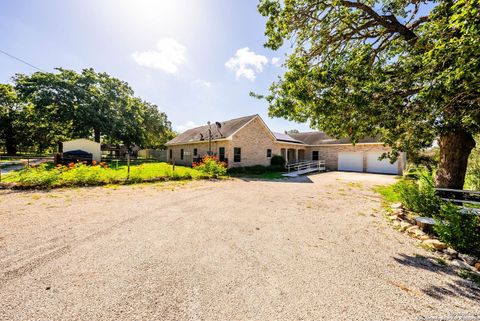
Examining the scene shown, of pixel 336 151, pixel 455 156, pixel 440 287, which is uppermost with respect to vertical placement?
pixel 336 151

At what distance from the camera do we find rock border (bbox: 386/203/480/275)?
11.6 ft

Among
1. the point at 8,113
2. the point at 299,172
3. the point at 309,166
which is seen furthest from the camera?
the point at 8,113

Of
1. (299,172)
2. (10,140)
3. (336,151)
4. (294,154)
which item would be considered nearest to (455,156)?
(299,172)

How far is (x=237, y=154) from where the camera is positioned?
740 inches

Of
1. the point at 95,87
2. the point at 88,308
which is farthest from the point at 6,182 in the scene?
the point at 95,87

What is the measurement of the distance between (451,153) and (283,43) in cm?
647

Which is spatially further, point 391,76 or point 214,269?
point 391,76

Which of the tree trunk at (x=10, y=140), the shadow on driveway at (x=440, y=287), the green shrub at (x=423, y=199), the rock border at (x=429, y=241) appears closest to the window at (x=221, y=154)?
the rock border at (x=429, y=241)

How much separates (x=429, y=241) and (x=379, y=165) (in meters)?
18.7

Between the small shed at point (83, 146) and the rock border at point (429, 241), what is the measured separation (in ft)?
80.2

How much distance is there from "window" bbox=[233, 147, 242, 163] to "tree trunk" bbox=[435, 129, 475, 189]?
1431cm

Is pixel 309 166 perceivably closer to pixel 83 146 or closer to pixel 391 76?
pixel 391 76

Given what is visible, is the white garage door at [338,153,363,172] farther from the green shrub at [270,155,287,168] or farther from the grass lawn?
the grass lawn

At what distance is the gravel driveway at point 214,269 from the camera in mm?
2369
